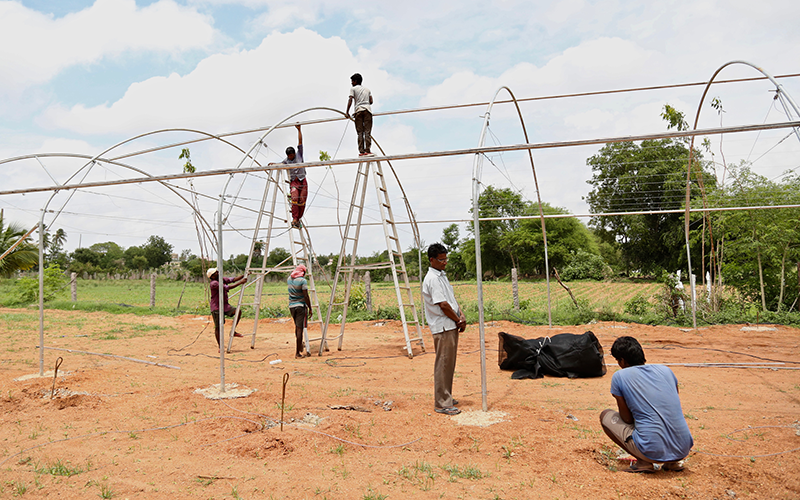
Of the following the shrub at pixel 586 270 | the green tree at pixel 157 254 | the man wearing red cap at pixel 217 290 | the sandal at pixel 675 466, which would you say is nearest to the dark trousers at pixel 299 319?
the man wearing red cap at pixel 217 290

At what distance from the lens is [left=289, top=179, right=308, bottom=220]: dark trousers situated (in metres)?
9.32

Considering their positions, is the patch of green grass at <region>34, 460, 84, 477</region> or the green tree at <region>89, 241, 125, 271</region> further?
the green tree at <region>89, 241, 125, 271</region>

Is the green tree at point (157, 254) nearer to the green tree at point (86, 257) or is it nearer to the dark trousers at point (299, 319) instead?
the green tree at point (86, 257)

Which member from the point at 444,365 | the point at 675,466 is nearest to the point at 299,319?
the point at 444,365

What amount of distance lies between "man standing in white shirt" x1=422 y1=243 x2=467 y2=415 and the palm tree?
664 inches

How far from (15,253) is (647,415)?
19.6 metres

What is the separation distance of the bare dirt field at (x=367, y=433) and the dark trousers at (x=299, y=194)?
3.06 metres

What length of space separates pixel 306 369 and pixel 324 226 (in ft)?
17.3

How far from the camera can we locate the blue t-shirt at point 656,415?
11.4 feet

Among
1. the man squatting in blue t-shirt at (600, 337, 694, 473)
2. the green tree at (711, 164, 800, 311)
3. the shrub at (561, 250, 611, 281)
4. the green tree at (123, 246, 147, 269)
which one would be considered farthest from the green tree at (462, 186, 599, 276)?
the green tree at (123, 246, 147, 269)

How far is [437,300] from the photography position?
5234 millimetres

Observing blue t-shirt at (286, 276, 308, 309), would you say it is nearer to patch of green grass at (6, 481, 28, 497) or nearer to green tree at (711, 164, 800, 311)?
patch of green grass at (6, 481, 28, 497)

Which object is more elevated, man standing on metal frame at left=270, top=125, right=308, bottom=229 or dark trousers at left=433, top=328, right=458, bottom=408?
man standing on metal frame at left=270, top=125, right=308, bottom=229

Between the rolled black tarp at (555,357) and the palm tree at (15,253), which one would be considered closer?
the rolled black tarp at (555,357)
